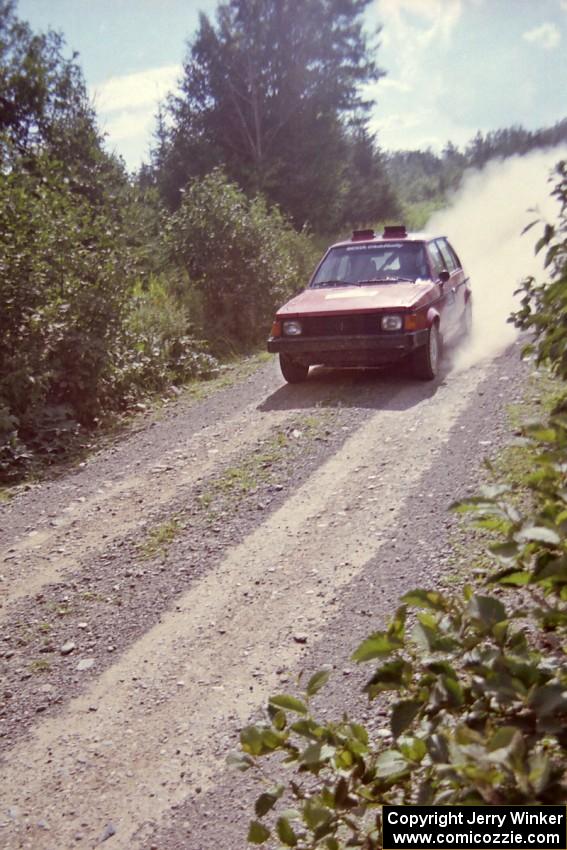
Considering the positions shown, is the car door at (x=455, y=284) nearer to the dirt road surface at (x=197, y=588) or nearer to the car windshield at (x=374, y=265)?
the car windshield at (x=374, y=265)

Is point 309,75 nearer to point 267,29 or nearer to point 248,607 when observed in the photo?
point 267,29

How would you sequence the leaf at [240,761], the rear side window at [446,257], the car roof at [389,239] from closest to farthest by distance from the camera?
the leaf at [240,761] → the car roof at [389,239] → the rear side window at [446,257]

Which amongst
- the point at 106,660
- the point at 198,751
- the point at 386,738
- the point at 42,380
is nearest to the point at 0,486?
the point at 42,380

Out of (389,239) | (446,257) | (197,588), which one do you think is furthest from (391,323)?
(197,588)

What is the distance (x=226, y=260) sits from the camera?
14734mm

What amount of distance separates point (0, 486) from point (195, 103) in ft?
75.9

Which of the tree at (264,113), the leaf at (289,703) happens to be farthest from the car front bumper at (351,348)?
the tree at (264,113)

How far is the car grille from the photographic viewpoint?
9.20 meters

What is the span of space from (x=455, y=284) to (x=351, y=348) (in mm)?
2737

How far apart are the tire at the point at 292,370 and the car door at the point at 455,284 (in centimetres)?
236

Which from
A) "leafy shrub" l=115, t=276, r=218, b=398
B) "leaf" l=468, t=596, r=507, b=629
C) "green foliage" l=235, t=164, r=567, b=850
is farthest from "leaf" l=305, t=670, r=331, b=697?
"leafy shrub" l=115, t=276, r=218, b=398

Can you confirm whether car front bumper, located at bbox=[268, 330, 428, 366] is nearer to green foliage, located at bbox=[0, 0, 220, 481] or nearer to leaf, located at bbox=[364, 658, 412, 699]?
green foliage, located at bbox=[0, 0, 220, 481]

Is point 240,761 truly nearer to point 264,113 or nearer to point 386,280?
point 386,280

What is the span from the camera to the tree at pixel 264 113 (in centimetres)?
2620
